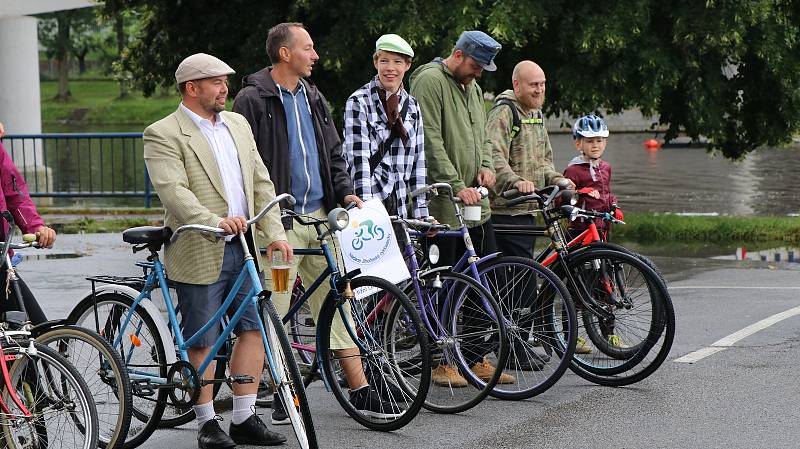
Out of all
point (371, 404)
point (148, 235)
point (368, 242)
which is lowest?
point (371, 404)

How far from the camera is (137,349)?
6098mm

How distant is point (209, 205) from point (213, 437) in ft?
3.57

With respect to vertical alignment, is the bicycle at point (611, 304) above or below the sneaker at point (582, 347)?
above

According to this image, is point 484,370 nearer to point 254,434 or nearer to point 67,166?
point 254,434

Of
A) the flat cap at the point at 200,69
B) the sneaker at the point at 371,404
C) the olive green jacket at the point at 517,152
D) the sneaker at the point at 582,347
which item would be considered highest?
the flat cap at the point at 200,69

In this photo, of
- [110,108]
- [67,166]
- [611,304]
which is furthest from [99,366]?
[110,108]

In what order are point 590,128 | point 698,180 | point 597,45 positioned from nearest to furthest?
point 590,128, point 597,45, point 698,180

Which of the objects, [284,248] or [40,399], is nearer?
[40,399]

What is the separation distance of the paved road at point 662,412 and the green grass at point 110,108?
52851 mm

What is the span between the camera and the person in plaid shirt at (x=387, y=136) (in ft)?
23.0

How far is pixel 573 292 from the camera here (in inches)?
290

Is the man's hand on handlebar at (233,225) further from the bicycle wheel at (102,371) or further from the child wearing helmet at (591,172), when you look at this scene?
the child wearing helmet at (591,172)

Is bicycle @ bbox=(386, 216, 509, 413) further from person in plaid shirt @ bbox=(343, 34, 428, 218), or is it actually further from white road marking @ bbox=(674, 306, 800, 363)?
white road marking @ bbox=(674, 306, 800, 363)

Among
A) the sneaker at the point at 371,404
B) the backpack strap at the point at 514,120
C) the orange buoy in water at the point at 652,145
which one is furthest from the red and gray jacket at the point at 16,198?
the orange buoy in water at the point at 652,145
